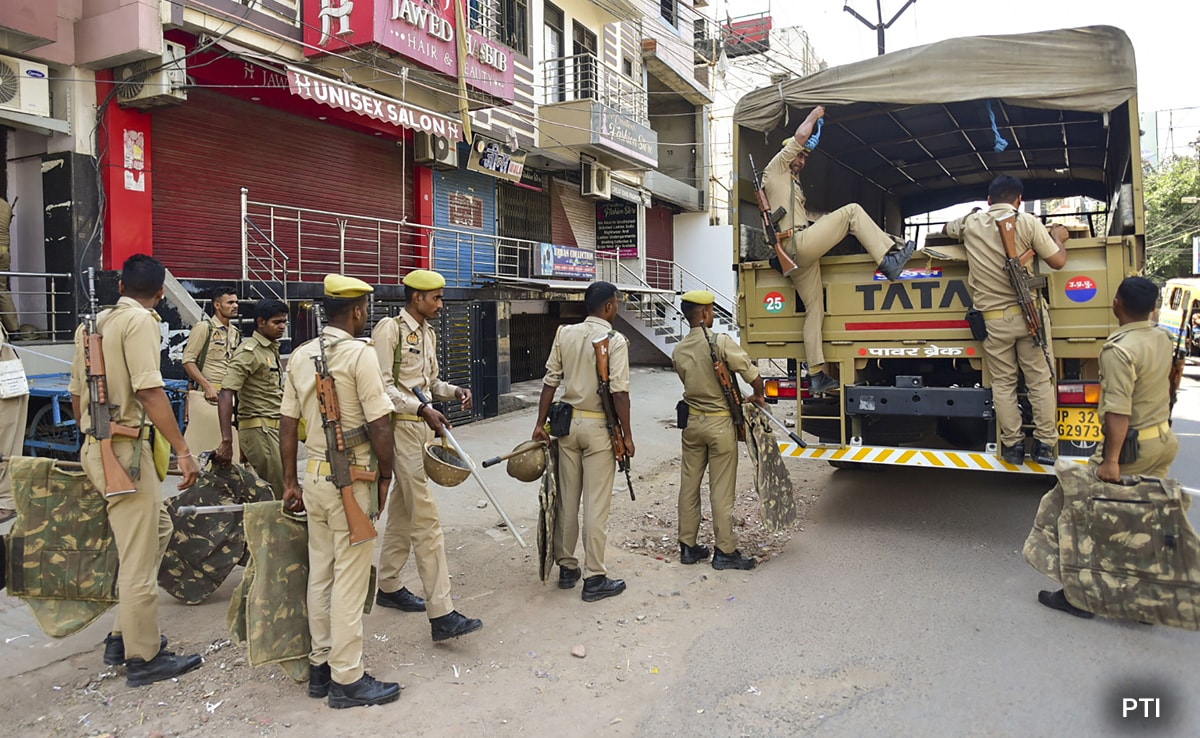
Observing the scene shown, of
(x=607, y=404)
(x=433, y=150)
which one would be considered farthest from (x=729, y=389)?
(x=433, y=150)

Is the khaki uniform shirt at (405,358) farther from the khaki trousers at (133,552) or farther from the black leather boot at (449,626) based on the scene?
the khaki trousers at (133,552)

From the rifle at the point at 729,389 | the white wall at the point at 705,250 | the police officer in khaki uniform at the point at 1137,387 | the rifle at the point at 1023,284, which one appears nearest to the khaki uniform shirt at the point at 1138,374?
the police officer in khaki uniform at the point at 1137,387

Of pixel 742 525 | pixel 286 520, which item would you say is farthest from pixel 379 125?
pixel 286 520

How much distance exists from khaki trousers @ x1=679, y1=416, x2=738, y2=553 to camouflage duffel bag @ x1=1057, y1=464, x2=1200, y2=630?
1805mm

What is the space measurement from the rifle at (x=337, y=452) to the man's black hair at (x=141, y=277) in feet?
3.06

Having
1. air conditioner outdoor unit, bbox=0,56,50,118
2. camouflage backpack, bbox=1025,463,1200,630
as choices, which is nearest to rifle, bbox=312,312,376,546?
camouflage backpack, bbox=1025,463,1200,630

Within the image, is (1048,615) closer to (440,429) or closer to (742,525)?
(742,525)

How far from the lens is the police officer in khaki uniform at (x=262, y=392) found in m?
4.73

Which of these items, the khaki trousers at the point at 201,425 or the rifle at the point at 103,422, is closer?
the rifle at the point at 103,422

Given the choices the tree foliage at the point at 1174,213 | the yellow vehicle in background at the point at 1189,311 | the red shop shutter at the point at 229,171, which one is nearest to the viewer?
the red shop shutter at the point at 229,171

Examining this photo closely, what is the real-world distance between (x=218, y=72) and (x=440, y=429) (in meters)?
7.77

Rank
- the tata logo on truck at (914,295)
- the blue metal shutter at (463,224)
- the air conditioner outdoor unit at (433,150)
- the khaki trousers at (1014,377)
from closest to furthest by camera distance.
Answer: the khaki trousers at (1014,377) → the tata logo on truck at (914,295) → the air conditioner outdoor unit at (433,150) → the blue metal shutter at (463,224)

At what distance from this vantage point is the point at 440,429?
12.8 ft

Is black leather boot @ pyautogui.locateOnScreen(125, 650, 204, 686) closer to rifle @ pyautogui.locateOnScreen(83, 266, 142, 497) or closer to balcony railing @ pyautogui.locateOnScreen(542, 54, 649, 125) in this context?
rifle @ pyautogui.locateOnScreen(83, 266, 142, 497)
